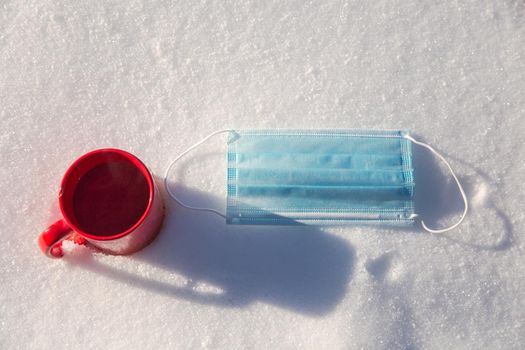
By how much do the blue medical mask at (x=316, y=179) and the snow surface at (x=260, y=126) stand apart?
0.9 inches

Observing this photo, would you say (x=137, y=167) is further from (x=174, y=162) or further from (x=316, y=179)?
(x=316, y=179)

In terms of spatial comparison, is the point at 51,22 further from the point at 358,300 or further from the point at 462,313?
the point at 462,313

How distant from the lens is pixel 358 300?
2.68ft

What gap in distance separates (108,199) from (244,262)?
0.24m

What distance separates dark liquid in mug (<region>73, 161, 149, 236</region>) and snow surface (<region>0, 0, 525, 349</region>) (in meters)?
0.10

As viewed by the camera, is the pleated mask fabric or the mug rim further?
the pleated mask fabric

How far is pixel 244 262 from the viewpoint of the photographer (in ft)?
2.71

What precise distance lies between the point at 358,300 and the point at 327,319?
59 mm

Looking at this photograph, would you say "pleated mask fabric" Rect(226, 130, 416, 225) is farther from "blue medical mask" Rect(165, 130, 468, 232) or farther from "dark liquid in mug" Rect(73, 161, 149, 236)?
"dark liquid in mug" Rect(73, 161, 149, 236)

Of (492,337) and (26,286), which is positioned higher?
(26,286)

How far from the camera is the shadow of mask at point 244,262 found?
0.82 metres

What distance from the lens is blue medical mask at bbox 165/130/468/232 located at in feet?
2.76

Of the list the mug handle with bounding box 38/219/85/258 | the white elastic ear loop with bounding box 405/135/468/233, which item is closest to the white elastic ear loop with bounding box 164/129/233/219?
the mug handle with bounding box 38/219/85/258

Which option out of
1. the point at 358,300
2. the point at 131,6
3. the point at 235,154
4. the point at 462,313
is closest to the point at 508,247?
the point at 462,313
